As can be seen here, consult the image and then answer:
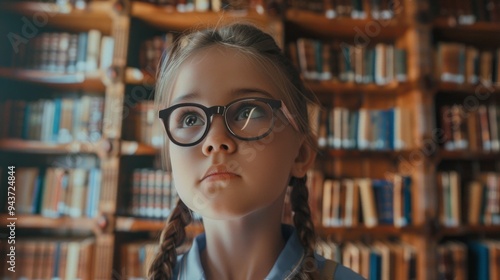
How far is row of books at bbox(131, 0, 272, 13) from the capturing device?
1.58 m

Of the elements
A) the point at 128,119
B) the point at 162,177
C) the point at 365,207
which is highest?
the point at 128,119

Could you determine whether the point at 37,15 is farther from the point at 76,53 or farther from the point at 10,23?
the point at 76,53

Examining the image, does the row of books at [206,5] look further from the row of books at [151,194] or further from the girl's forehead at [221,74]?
the girl's forehead at [221,74]

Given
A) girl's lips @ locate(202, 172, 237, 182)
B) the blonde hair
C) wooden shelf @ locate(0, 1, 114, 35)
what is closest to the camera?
girl's lips @ locate(202, 172, 237, 182)

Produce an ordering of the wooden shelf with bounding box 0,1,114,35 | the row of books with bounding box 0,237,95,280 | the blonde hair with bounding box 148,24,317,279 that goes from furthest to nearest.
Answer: the wooden shelf with bounding box 0,1,114,35 < the row of books with bounding box 0,237,95,280 < the blonde hair with bounding box 148,24,317,279

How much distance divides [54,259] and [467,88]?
2.17 metres

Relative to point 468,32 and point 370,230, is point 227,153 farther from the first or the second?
point 468,32

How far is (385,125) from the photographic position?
1691mm

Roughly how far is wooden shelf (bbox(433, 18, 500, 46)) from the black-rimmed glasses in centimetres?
165

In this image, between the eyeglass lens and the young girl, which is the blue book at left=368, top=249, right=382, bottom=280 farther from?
the eyeglass lens

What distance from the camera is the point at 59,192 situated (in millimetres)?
1543

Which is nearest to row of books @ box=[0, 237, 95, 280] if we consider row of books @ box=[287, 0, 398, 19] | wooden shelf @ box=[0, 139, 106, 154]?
wooden shelf @ box=[0, 139, 106, 154]

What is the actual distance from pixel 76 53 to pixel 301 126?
4.85 feet

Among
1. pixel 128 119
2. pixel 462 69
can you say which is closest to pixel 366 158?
pixel 462 69
